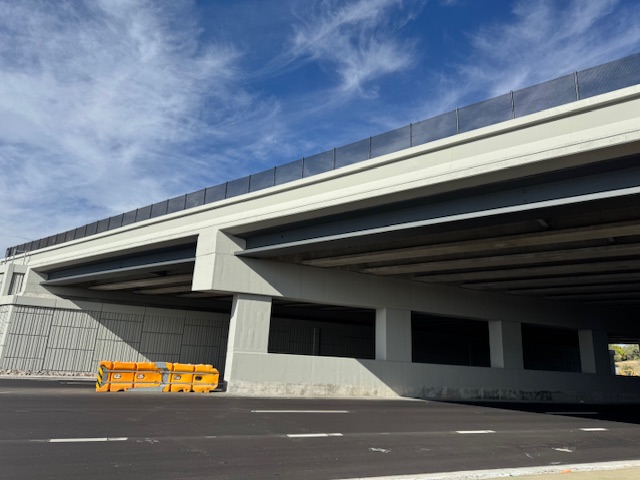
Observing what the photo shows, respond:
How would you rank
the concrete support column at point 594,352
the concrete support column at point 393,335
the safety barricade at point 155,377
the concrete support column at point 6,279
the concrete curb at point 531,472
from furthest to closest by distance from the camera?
the concrete support column at point 6,279
the concrete support column at point 594,352
the concrete support column at point 393,335
the safety barricade at point 155,377
the concrete curb at point 531,472

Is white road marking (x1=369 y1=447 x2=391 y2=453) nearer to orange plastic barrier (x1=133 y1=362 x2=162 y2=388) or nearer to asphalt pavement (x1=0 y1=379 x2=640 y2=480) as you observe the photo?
asphalt pavement (x1=0 y1=379 x2=640 y2=480)

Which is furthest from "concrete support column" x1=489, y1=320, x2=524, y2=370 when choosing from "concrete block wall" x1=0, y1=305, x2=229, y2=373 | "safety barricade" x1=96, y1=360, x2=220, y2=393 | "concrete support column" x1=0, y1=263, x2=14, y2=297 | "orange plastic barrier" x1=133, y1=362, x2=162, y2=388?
"concrete support column" x1=0, y1=263, x2=14, y2=297

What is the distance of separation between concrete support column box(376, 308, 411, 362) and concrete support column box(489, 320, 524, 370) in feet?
20.4

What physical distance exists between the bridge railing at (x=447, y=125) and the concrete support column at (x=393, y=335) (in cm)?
837

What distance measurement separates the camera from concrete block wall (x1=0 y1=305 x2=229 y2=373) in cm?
2800

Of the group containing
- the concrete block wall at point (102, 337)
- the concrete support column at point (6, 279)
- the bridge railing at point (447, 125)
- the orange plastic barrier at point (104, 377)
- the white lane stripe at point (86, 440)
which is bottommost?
the white lane stripe at point (86, 440)

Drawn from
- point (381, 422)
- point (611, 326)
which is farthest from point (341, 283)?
point (611, 326)

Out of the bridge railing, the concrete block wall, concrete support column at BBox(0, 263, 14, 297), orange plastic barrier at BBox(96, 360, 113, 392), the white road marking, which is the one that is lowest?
the white road marking

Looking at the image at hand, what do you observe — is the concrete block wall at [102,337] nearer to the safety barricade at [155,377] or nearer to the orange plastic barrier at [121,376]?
the safety barricade at [155,377]

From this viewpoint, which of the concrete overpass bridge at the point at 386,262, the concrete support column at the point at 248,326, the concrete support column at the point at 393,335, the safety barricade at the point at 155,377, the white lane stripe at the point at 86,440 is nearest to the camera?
the white lane stripe at the point at 86,440

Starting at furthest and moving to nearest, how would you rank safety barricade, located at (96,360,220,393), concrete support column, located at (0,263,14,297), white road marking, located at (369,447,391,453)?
concrete support column, located at (0,263,14,297) < safety barricade, located at (96,360,220,393) < white road marking, located at (369,447,391,453)

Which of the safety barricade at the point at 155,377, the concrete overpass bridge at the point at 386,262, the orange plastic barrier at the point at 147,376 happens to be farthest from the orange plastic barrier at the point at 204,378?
the concrete overpass bridge at the point at 386,262

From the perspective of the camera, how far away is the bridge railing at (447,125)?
38.9ft

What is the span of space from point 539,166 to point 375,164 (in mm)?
5314
